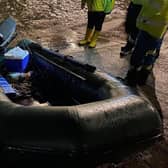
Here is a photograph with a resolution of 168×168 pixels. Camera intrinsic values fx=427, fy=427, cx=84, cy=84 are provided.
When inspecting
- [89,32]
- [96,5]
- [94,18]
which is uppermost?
[96,5]

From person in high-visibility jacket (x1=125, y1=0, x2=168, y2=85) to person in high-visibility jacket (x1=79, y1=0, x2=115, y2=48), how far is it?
1383mm

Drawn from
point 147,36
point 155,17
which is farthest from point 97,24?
point 155,17

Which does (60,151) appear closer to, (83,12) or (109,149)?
(109,149)

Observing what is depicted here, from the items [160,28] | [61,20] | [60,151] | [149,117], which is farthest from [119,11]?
[60,151]

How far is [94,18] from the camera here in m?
7.14

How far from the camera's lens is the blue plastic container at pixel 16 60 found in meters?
5.62

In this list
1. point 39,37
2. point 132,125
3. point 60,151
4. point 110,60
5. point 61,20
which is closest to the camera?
point 60,151

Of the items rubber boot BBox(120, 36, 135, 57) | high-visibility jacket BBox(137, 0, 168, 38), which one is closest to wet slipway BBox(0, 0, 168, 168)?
rubber boot BBox(120, 36, 135, 57)

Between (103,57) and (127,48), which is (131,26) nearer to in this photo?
(127,48)

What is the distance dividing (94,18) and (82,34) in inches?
29.6

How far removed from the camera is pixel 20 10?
8672 millimetres

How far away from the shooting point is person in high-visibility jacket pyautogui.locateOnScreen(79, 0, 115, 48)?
693cm

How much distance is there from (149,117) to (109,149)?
0.54m

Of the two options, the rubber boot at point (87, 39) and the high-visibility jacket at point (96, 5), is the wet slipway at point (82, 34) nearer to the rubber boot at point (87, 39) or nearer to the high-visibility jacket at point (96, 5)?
the rubber boot at point (87, 39)
